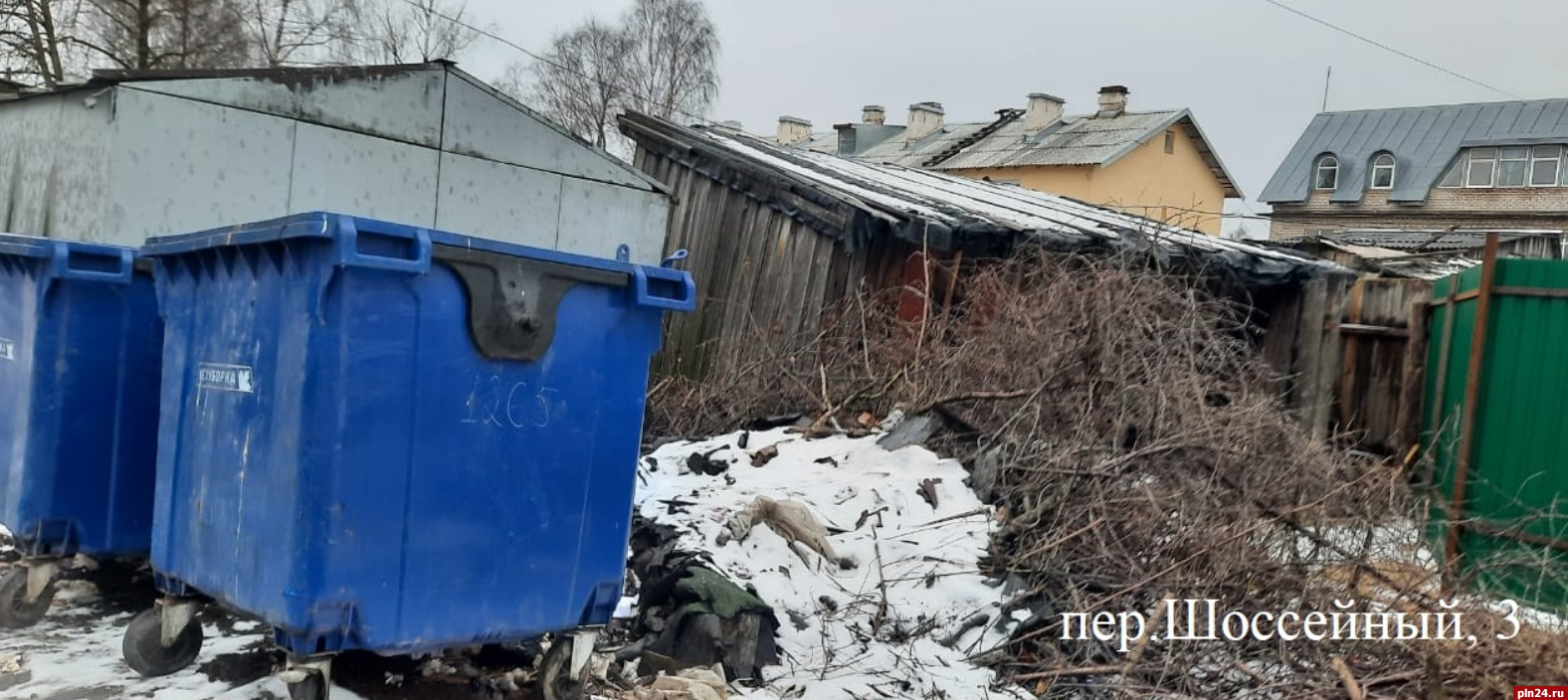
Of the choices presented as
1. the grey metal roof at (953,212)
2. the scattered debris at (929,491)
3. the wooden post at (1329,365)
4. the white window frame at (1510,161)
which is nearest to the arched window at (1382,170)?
the white window frame at (1510,161)

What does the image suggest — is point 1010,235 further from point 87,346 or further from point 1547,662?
point 87,346

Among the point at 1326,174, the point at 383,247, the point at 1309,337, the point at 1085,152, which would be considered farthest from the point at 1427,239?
the point at 383,247

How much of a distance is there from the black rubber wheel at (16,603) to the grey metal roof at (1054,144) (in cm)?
2360

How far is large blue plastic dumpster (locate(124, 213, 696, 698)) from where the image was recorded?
9.80ft

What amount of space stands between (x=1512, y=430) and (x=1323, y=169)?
3008 centimetres

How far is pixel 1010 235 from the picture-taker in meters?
9.09

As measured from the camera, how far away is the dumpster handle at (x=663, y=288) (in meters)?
3.56

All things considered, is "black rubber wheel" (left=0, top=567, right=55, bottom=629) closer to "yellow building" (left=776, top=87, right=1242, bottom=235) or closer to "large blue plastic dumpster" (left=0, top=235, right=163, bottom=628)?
"large blue plastic dumpster" (left=0, top=235, right=163, bottom=628)

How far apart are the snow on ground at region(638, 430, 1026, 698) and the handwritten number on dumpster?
1397 millimetres

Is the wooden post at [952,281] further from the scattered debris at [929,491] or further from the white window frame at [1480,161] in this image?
the white window frame at [1480,161]

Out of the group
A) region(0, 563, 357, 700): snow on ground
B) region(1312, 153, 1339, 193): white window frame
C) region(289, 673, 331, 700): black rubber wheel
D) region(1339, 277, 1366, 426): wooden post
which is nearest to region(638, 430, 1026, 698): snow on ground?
region(289, 673, 331, 700): black rubber wheel

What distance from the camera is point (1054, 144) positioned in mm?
28375

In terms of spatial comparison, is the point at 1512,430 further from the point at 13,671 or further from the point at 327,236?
the point at 13,671

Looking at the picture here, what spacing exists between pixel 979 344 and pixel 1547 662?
3.45 metres
